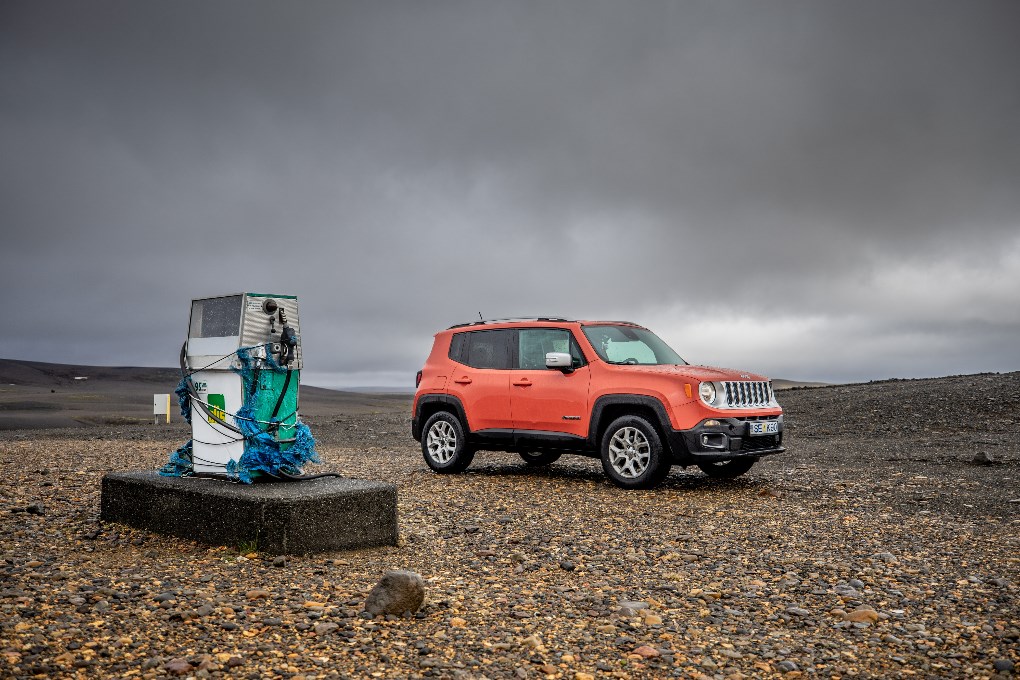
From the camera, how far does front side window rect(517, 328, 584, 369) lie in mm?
10844

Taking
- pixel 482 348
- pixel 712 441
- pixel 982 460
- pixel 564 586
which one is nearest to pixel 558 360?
pixel 482 348

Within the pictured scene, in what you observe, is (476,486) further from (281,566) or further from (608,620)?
(608,620)

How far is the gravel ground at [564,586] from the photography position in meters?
4.45

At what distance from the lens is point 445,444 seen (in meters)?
11.7

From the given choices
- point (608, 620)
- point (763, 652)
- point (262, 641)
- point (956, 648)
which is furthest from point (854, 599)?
point (262, 641)

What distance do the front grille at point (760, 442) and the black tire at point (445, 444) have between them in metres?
3.88

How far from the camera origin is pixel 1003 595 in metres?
5.74

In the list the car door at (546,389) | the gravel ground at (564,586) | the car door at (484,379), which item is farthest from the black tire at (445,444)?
the car door at (546,389)

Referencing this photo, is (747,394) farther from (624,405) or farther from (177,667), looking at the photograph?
(177,667)

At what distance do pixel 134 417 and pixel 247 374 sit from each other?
23.3 meters

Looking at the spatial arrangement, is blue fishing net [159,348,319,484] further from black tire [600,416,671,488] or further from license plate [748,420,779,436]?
license plate [748,420,779,436]

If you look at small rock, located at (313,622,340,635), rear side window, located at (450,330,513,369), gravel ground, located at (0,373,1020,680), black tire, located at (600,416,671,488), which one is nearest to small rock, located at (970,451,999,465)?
gravel ground, located at (0,373,1020,680)

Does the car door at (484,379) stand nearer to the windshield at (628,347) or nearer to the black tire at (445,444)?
the black tire at (445,444)

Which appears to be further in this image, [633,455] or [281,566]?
[633,455]
